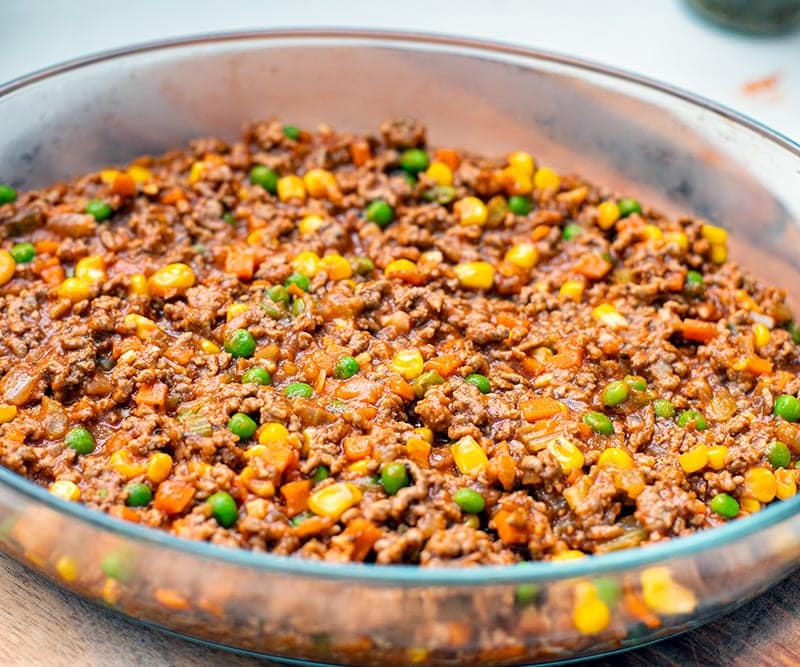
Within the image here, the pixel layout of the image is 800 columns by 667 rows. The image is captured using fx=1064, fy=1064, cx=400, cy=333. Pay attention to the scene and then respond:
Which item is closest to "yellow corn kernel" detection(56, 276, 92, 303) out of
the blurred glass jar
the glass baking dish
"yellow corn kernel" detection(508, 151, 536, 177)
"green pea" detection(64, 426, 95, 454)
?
"green pea" detection(64, 426, 95, 454)

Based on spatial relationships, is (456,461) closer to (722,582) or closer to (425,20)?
(722,582)

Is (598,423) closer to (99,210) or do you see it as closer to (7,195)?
(99,210)

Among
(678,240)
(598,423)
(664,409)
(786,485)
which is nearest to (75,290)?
(598,423)

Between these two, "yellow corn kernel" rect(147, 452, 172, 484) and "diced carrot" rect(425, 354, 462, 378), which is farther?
"diced carrot" rect(425, 354, 462, 378)

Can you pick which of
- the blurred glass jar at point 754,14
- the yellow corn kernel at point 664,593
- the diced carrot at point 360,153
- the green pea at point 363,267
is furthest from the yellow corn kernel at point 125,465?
the blurred glass jar at point 754,14

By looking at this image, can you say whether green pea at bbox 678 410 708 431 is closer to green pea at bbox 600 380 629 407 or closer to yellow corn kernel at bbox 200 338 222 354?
green pea at bbox 600 380 629 407
